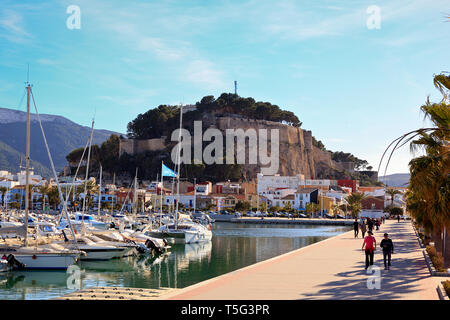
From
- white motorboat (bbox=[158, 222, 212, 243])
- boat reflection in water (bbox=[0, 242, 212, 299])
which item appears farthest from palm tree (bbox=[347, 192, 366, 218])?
boat reflection in water (bbox=[0, 242, 212, 299])

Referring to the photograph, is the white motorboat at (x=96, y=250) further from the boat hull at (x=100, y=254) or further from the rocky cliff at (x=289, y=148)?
the rocky cliff at (x=289, y=148)

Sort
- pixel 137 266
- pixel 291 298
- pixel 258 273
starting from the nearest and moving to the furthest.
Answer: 1. pixel 291 298
2. pixel 258 273
3. pixel 137 266

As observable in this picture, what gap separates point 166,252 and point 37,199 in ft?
236

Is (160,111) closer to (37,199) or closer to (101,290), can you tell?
(37,199)

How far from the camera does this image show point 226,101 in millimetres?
133250

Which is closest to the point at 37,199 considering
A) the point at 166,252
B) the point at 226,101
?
the point at 226,101

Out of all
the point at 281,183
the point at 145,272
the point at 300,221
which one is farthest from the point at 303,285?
the point at 281,183

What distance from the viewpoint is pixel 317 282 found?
45.8 ft

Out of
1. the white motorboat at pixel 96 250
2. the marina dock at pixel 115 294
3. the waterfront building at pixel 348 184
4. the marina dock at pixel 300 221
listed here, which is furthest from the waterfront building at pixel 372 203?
the marina dock at pixel 115 294

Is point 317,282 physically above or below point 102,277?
above

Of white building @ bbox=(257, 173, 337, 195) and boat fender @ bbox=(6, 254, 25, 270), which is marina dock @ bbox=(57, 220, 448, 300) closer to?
boat fender @ bbox=(6, 254, 25, 270)

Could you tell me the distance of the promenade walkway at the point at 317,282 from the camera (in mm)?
11797

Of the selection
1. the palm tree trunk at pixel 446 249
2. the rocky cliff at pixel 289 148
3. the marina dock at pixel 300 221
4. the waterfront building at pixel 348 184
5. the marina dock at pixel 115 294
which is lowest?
the marina dock at pixel 300 221

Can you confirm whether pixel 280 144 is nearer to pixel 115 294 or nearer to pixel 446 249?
pixel 446 249
